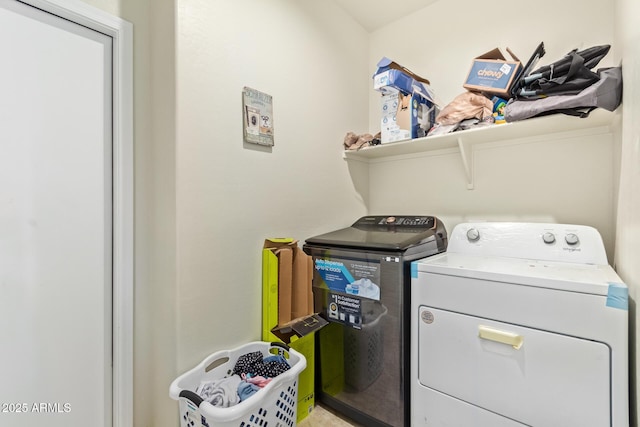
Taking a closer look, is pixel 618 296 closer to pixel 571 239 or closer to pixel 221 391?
pixel 571 239

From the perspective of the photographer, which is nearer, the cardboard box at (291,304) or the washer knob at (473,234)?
the cardboard box at (291,304)

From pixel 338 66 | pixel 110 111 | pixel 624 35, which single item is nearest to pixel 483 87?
pixel 624 35

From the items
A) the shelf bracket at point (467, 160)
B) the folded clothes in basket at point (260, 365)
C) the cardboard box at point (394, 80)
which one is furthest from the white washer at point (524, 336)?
the cardboard box at point (394, 80)

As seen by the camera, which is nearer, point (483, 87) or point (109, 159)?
point (109, 159)

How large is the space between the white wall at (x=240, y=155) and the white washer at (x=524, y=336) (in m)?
0.83

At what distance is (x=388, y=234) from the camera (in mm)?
1646

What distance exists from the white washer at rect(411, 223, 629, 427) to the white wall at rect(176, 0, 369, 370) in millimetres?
830

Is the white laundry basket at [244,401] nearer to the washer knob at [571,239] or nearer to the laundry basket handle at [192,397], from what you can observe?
the laundry basket handle at [192,397]

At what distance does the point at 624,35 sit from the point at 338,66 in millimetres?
1498

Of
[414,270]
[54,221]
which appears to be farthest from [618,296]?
→ [54,221]

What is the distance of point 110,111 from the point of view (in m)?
1.28

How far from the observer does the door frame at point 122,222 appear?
1256mm

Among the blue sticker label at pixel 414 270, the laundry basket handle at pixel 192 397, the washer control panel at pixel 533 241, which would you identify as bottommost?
the laundry basket handle at pixel 192 397

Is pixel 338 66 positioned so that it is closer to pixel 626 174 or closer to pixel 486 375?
pixel 626 174
